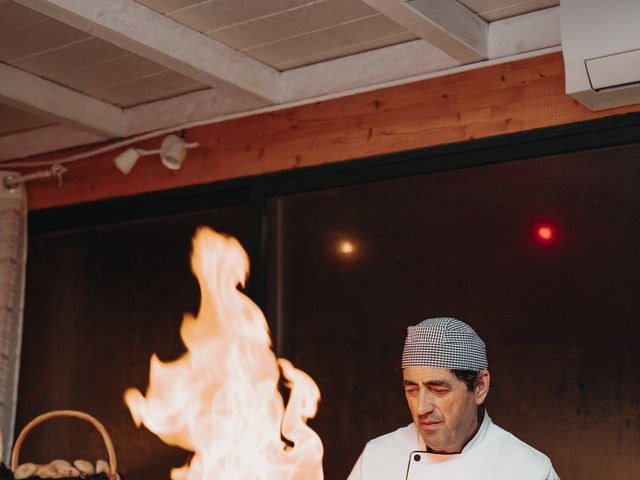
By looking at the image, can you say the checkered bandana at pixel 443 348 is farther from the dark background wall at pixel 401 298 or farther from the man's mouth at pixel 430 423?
the dark background wall at pixel 401 298

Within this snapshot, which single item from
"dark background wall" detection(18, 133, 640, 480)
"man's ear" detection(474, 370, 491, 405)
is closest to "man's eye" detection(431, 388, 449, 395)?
"man's ear" detection(474, 370, 491, 405)

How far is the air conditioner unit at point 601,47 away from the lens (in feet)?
11.1

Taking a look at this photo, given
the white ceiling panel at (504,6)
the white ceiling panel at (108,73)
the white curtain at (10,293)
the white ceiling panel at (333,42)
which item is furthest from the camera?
the white curtain at (10,293)

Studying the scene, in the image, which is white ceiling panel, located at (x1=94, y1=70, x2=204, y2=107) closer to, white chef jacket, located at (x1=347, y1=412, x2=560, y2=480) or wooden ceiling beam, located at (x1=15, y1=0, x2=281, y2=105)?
wooden ceiling beam, located at (x1=15, y1=0, x2=281, y2=105)

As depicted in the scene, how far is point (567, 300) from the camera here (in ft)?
12.5

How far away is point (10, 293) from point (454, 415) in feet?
9.60

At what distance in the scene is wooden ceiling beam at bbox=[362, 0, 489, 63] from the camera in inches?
138

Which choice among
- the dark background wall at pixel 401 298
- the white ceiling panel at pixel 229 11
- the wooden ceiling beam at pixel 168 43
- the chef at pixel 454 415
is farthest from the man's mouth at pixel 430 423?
the wooden ceiling beam at pixel 168 43

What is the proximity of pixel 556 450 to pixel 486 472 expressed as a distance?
91cm

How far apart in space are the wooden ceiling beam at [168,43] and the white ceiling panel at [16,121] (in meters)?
1.32

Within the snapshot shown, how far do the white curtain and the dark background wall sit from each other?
0.62ft

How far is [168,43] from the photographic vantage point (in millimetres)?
3971

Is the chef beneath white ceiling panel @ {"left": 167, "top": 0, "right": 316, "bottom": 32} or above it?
beneath

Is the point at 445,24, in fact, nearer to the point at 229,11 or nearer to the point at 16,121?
the point at 229,11
